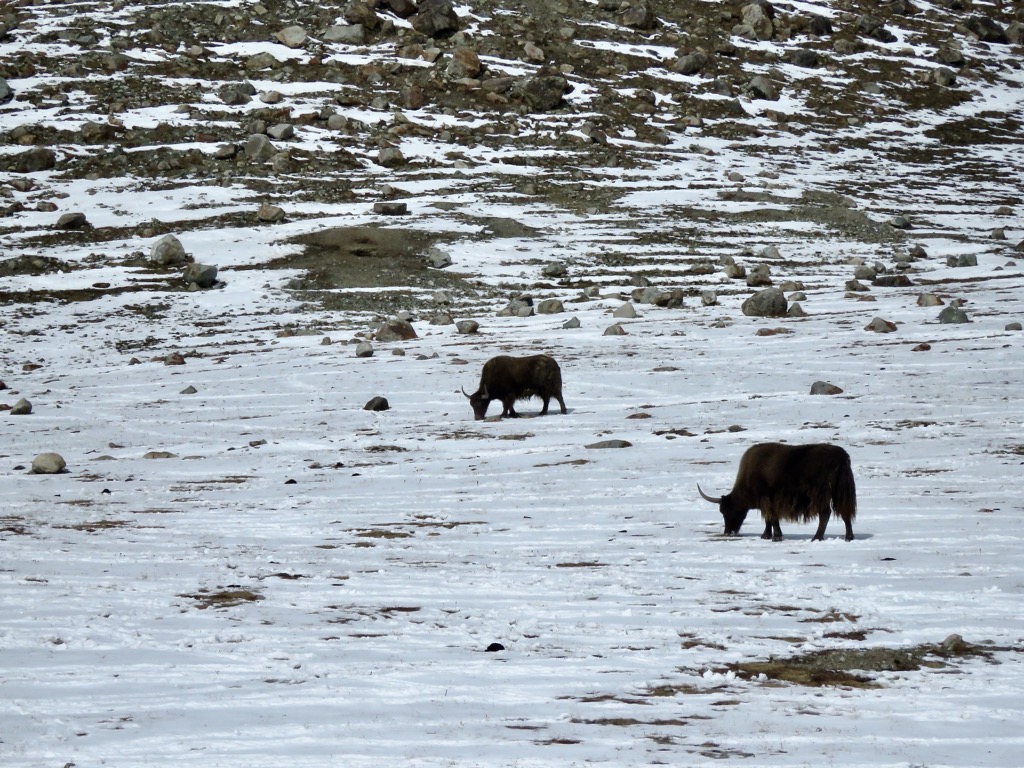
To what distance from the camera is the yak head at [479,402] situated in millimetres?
21594

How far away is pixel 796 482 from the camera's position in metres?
12.0

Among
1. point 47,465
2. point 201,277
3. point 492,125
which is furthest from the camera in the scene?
point 492,125

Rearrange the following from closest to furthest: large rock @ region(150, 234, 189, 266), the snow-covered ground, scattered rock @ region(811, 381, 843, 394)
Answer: the snow-covered ground
scattered rock @ region(811, 381, 843, 394)
large rock @ region(150, 234, 189, 266)

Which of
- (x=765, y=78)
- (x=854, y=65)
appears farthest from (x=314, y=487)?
(x=854, y=65)

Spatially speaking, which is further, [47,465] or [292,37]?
[292,37]

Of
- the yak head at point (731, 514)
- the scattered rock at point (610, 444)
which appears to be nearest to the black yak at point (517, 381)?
the scattered rock at point (610, 444)

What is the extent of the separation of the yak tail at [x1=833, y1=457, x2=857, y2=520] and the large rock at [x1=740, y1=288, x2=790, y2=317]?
832 inches

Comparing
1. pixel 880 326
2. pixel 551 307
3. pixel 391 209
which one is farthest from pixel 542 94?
pixel 880 326

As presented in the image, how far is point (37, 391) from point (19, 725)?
22557mm

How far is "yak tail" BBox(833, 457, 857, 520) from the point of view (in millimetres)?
11609

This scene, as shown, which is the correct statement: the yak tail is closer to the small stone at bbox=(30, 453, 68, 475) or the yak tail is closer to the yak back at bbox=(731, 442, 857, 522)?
the yak back at bbox=(731, 442, 857, 522)

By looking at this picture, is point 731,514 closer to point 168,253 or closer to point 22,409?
point 22,409

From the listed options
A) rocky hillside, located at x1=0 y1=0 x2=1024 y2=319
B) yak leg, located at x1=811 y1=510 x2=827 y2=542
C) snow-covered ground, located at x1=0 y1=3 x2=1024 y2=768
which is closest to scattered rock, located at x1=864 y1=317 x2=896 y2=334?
snow-covered ground, located at x1=0 y1=3 x2=1024 y2=768

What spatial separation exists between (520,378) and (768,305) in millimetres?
A: 12836
